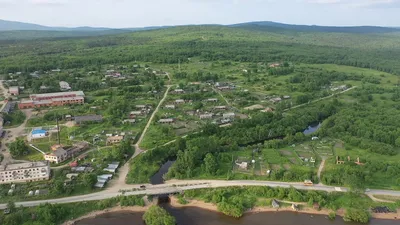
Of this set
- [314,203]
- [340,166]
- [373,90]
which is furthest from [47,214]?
[373,90]

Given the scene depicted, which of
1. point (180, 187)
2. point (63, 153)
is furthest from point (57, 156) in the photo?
point (180, 187)

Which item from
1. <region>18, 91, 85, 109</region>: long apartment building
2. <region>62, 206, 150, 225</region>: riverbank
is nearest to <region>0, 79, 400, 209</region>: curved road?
<region>62, 206, 150, 225</region>: riverbank

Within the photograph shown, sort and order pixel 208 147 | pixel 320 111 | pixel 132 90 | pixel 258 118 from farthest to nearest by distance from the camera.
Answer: pixel 132 90
pixel 320 111
pixel 258 118
pixel 208 147

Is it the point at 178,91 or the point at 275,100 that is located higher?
the point at 178,91

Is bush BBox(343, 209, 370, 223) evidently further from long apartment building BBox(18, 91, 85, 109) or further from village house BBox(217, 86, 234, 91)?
long apartment building BBox(18, 91, 85, 109)

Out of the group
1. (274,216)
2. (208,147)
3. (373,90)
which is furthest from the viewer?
(373,90)

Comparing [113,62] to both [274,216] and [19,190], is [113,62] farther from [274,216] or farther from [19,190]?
[274,216]

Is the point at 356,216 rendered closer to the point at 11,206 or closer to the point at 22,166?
the point at 11,206
